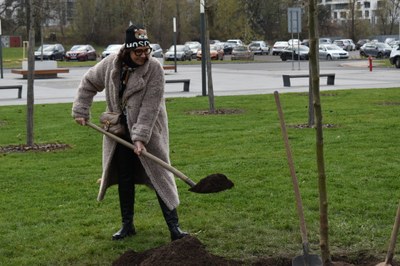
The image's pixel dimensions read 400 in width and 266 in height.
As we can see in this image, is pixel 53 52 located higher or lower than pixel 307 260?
higher

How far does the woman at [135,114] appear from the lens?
18.7 ft

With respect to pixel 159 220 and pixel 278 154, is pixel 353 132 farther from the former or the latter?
pixel 159 220

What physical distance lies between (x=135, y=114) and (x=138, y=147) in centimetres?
32

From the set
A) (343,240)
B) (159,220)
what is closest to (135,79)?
(159,220)

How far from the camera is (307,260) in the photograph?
4934 millimetres

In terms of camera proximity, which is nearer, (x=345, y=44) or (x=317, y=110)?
(x=317, y=110)

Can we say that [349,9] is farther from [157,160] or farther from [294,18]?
[157,160]

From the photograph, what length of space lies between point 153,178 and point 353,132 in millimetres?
6511

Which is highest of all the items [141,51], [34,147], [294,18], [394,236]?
[294,18]

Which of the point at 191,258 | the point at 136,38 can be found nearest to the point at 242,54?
the point at 136,38

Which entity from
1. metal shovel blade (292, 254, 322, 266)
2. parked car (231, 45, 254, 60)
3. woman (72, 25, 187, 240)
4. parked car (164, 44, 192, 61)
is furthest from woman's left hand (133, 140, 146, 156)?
parked car (231, 45, 254, 60)

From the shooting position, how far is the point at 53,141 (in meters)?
11.6

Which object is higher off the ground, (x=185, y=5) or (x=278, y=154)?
(x=185, y=5)

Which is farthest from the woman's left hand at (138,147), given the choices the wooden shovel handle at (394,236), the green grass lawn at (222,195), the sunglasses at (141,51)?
the wooden shovel handle at (394,236)
